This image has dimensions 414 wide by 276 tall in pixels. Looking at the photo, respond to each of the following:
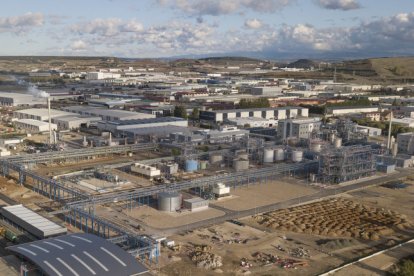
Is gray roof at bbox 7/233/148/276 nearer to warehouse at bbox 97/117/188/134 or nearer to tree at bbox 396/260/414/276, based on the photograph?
tree at bbox 396/260/414/276

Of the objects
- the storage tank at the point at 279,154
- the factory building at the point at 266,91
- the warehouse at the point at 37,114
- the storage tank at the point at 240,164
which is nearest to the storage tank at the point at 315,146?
the storage tank at the point at 279,154

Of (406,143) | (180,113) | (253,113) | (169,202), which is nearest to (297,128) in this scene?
(406,143)

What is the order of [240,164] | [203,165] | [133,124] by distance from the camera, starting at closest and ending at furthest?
[240,164] < [203,165] < [133,124]

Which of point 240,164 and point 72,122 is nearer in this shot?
point 240,164

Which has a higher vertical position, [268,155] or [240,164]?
[268,155]

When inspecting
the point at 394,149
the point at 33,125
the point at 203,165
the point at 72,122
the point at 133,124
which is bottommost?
the point at 203,165

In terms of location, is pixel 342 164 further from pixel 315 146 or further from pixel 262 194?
pixel 315 146

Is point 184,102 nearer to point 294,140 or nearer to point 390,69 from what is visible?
point 294,140

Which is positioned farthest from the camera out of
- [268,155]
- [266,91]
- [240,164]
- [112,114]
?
[266,91]
